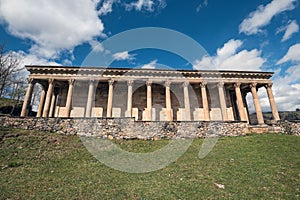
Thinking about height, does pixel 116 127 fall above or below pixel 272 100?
below

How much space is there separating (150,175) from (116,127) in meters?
7.10

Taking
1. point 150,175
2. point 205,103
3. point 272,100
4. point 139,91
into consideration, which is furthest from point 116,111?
point 272,100

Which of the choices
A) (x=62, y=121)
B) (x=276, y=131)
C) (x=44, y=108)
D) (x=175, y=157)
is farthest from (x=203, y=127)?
(x=44, y=108)

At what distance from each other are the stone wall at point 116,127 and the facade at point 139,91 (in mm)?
7738

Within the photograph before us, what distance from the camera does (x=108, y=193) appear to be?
612 centimetres

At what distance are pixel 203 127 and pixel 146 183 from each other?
952 cm

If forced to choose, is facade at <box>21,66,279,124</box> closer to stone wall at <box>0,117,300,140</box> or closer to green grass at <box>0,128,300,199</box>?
stone wall at <box>0,117,300,140</box>

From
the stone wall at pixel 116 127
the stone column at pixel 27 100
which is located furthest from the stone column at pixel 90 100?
the stone wall at pixel 116 127

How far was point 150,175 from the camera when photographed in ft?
25.2

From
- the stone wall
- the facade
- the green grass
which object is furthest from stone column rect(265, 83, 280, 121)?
the stone wall

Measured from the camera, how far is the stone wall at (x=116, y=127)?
45.5 ft

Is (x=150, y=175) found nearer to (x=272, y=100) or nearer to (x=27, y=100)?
(x=27, y=100)

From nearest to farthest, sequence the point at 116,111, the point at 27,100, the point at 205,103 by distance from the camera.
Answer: the point at 27,100 < the point at 205,103 < the point at 116,111

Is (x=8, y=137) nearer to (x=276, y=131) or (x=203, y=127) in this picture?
(x=203, y=127)
